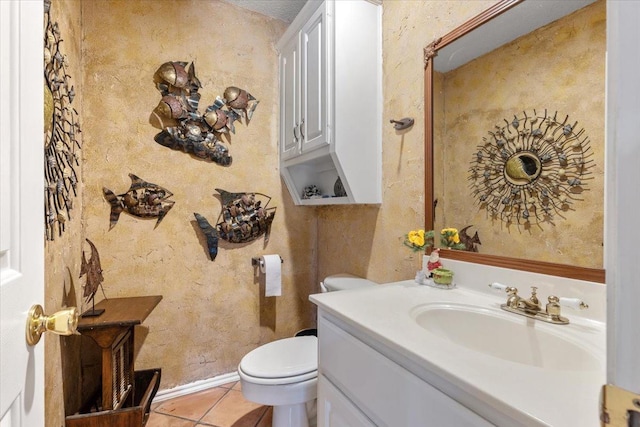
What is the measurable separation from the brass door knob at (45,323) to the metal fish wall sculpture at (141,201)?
4.61ft

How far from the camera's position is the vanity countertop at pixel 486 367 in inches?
18.7

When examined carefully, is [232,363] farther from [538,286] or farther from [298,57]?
[298,57]

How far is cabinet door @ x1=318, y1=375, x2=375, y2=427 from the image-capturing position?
0.83 metres

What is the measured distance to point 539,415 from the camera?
453 millimetres

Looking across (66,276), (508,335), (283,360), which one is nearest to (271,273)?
(283,360)

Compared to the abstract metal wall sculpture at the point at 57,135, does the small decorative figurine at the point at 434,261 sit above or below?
below

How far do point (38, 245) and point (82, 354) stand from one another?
1.48 m

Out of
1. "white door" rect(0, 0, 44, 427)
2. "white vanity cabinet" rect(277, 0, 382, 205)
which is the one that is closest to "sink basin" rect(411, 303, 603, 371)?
"white vanity cabinet" rect(277, 0, 382, 205)

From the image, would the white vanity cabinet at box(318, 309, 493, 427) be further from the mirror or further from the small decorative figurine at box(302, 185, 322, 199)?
the small decorative figurine at box(302, 185, 322, 199)

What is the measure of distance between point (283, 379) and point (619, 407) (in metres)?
1.26

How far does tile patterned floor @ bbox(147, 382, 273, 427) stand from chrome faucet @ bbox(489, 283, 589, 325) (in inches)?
56.3

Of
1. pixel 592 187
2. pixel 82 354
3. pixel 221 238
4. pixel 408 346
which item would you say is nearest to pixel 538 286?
pixel 592 187

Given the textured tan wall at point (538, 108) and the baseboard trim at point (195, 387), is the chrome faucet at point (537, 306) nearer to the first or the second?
the textured tan wall at point (538, 108)

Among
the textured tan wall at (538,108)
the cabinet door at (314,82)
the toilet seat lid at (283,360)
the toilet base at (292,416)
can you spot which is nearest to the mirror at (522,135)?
the textured tan wall at (538,108)
